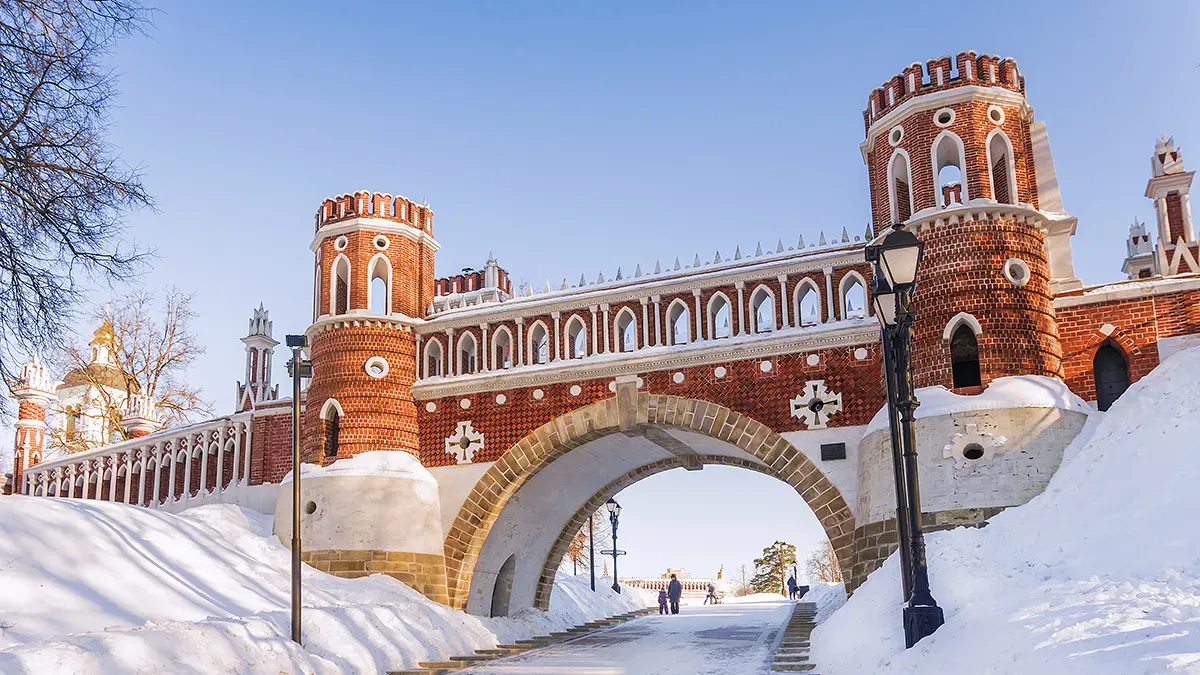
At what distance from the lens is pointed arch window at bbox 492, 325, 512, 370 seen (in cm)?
2219

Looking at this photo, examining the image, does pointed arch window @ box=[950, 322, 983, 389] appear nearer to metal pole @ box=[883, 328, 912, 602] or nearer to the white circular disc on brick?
metal pole @ box=[883, 328, 912, 602]

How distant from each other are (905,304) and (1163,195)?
1862 cm

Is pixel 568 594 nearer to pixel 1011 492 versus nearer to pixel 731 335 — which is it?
pixel 731 335

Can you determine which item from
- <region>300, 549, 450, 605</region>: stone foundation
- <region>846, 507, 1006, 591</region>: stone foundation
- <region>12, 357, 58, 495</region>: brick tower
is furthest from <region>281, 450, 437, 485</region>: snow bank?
<region>12, 357, 58, 495</region>: brick tower

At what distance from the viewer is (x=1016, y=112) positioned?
18.7 m

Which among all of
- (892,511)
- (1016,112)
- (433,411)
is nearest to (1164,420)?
(892,511)

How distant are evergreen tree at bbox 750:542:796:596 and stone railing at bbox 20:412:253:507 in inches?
1397

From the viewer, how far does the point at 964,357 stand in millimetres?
17859

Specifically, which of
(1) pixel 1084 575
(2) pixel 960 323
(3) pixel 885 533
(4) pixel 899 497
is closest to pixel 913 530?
(4) pixel 899 497

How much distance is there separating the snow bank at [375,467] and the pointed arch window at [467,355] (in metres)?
2.23

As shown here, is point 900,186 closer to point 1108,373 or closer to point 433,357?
point 1108,373

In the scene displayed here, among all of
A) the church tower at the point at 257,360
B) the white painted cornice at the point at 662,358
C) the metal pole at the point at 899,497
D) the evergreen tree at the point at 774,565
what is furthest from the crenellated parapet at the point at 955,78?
the evergreen tree at the point at 774,565

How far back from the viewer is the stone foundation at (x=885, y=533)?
15891 mm

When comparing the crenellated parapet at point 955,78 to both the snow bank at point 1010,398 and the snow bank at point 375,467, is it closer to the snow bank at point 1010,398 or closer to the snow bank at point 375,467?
the snow bank at point 1010,398
